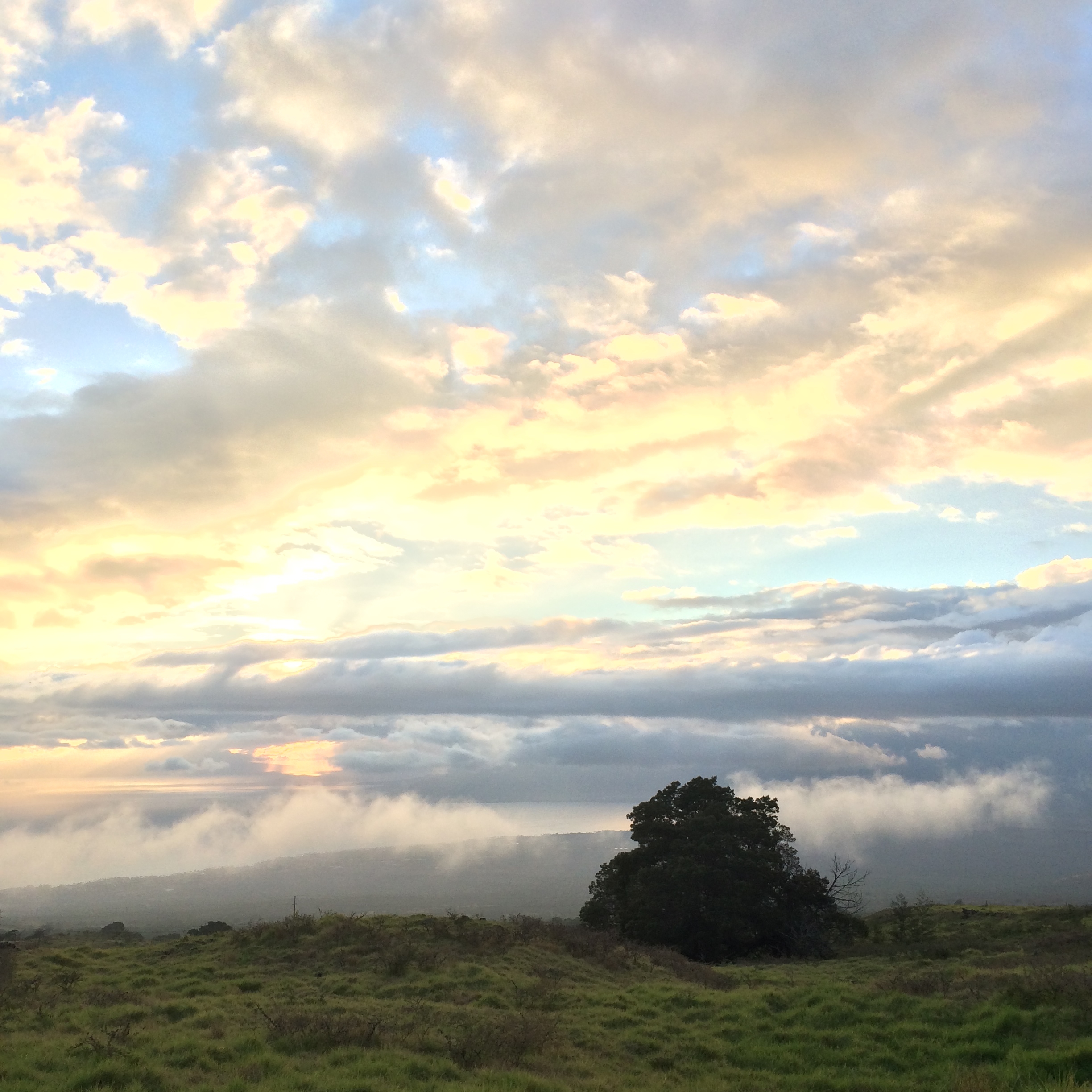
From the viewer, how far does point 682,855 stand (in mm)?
48562

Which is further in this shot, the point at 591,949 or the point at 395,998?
the point at 591,949

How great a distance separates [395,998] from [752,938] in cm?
2854

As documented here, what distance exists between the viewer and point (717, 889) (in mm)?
46438

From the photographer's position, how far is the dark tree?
45.5 metres

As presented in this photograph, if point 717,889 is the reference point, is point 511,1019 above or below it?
above

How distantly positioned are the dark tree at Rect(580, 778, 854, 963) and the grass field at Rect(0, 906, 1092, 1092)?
12.4 meters

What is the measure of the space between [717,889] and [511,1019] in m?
29.7

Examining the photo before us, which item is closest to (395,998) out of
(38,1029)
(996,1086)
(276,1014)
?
(276,1014)

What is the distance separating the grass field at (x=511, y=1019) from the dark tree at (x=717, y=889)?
12.4m

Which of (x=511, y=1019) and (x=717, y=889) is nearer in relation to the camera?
(x=511, y=1019)

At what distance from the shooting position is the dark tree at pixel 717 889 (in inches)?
1791

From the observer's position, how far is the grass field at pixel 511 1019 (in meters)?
15.5

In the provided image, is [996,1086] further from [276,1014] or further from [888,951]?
[888,951]

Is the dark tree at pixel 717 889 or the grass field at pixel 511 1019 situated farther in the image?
the dark tree at pixel 717 889
